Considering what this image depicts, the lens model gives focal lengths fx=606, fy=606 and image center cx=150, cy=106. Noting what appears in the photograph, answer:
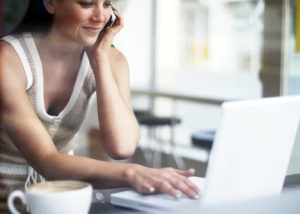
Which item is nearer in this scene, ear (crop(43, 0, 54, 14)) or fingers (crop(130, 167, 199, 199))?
fingers (crop(130, 167, 199, 199))

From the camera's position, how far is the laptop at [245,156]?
990 mm

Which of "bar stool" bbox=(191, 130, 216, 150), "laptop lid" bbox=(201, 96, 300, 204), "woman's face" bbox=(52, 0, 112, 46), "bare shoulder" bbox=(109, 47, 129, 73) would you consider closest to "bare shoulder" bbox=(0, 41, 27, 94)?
"woman's face" bbox=(52, 0, 112, 46)

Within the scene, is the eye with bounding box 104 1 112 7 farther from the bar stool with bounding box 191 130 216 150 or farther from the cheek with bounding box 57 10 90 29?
the bar stool with bounding box 191 130 216 150

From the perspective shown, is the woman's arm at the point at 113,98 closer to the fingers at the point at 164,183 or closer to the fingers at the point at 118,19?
the fingers at the point at 118,19

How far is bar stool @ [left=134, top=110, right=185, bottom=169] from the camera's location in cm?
193

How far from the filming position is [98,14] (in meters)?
1.32

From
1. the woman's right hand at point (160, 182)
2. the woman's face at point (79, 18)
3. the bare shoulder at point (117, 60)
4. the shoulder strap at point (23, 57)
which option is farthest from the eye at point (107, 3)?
the woman's right hand at point (160, 182)

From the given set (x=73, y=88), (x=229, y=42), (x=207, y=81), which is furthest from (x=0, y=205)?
(x=229, y=42)

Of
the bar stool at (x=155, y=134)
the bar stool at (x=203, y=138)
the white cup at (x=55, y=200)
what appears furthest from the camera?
the bar stool at (x=203, y=138)

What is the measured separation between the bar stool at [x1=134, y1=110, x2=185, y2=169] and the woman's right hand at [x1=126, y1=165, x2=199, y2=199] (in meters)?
0.43

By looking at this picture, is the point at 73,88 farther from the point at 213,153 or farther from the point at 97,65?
the point at 213,153

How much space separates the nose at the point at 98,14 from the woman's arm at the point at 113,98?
50 mm

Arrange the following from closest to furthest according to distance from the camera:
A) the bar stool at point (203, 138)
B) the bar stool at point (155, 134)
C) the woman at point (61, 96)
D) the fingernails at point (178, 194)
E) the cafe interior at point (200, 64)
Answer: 1. the fingernails at point (178, 194)
2. the woman at point (61, 96)
3. the bar stool at point (155, 134)
4. the cafe interior at point (200, 64)
5. the bar stool at point (203, 138)

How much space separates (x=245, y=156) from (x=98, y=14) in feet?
1.59
